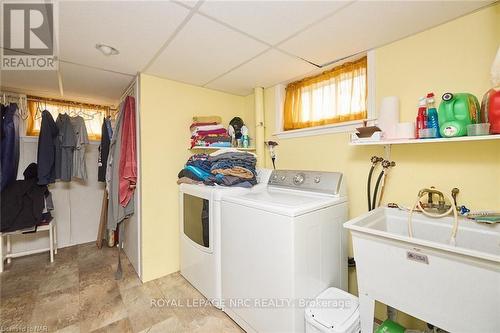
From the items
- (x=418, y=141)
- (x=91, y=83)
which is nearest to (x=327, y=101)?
(x=418, y=141)

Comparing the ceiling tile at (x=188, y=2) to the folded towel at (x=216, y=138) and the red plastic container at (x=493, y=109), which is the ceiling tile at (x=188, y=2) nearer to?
the folded towel at (x=216, y=138)

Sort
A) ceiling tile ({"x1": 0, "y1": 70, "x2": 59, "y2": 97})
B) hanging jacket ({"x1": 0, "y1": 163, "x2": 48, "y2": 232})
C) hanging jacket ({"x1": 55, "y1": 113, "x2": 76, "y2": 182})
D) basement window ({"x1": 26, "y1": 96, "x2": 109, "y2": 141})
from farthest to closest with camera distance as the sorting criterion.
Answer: basement window ({"x1": 26, "y1": 96, "x2": 109, "y2": 141}) → hanging jacket ({"x1": 55, "y1": 113, "x2": 76, "y2": 182}) → hanging jacket ({"x1": 0, "y1": 163, "x2": 48, "y2": 232}) → ceiling tile ({"x1": 0, "y1": 70, "x2": 59, "y2": 97})

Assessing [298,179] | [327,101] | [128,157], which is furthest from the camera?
[128,157]

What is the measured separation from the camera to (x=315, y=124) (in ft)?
7.00

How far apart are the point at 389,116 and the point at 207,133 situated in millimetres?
1635

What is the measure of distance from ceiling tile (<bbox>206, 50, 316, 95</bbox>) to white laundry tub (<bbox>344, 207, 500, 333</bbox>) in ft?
4.49

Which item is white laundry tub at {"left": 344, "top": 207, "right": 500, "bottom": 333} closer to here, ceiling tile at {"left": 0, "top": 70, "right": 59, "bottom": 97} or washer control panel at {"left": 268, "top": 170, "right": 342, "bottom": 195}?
washer control panel at {"left": 268, "top": 170, "right": 342, "bottom": 195}

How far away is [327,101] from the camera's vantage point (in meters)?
2.04

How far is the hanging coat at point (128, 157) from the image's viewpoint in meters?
2.15

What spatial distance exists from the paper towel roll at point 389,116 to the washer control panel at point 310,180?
0.42 m

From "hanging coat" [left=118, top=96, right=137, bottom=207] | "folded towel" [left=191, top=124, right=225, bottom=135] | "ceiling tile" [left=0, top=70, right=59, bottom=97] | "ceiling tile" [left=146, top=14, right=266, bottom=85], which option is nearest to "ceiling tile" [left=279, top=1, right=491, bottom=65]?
"ceiling tile" [left=146, top=14, right=266, bottom=85]

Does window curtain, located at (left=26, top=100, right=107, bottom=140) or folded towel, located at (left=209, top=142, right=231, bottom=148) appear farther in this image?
window curtain, located at (left=26, top=100, right=107, bottom=140)

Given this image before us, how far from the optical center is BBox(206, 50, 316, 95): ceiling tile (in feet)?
6.02

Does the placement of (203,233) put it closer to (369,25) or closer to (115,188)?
(115,188)
